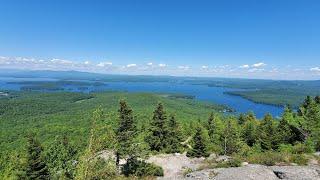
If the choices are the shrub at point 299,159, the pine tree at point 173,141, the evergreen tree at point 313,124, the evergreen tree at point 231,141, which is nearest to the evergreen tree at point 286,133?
the evergreen tree at point 313,124

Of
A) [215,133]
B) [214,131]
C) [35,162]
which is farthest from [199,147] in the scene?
[35,162]

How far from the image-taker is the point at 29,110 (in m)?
190

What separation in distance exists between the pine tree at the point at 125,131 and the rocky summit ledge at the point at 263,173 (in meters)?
17.1

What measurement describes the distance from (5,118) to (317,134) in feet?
515

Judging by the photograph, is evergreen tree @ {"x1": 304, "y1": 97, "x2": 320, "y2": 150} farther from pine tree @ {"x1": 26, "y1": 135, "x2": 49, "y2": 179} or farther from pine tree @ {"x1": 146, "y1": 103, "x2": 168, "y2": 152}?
pine tree @ {"x1": 26, "y1": 135, "x2": 49, "y2": 179}

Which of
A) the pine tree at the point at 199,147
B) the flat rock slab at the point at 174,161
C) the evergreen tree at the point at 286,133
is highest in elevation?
the evergreen tree at the point at 286,133

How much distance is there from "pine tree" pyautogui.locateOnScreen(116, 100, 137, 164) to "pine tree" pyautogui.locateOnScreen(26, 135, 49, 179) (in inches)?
355

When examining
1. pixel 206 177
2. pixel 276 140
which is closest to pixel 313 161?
pixel 206 177

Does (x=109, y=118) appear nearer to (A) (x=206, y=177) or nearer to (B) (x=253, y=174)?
(A) (x=206, y=177)

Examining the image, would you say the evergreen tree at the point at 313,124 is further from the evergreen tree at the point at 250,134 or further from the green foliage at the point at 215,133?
the green foliage at the point at 215,133

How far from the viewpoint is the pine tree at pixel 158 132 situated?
5434cm

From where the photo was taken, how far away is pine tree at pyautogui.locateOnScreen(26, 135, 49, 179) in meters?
37.7

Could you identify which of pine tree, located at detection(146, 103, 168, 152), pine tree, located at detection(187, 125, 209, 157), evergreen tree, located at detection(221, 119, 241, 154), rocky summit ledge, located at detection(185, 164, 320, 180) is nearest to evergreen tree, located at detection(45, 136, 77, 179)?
rocky summit ledge, located at detection(185, 164, 320, 180)

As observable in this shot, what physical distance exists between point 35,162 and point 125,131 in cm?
1182
